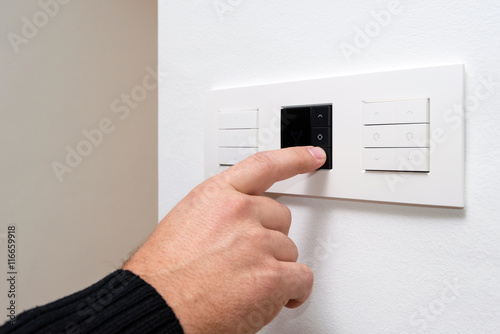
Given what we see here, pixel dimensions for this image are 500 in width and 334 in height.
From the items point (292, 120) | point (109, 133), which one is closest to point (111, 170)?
point (109, 133)

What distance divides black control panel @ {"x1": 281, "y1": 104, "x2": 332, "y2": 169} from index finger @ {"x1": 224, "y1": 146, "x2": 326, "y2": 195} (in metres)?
0.02

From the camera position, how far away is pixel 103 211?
1.67 m

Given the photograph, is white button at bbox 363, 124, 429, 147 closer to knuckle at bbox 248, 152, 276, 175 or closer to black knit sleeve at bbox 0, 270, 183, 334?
knuckle at bbox 248, 152, 276, 175

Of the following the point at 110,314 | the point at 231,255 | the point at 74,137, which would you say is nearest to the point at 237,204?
the point at 231,255

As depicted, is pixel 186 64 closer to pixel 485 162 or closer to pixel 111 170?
pixel 485 162

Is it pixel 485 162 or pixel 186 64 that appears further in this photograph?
pixel 186 64

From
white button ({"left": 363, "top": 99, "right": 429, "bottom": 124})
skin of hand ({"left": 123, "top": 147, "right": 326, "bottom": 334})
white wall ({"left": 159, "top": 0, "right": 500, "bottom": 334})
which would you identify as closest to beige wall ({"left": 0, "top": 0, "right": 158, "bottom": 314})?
white wall ({"left": 159, "top": 0, "right": 500, "bottom": 334})

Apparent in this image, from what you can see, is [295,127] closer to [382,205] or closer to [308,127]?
[308,127]

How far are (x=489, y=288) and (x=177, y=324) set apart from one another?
0.31m

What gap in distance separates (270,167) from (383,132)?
0.13 m

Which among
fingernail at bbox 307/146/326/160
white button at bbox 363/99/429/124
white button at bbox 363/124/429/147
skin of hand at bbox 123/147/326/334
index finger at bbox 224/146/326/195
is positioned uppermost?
white button at bbox 363/99/429/124

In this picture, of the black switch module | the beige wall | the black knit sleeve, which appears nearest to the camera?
the black knit sleeve

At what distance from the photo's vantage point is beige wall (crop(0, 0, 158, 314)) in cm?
130

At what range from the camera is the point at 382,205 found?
0.39 metres
